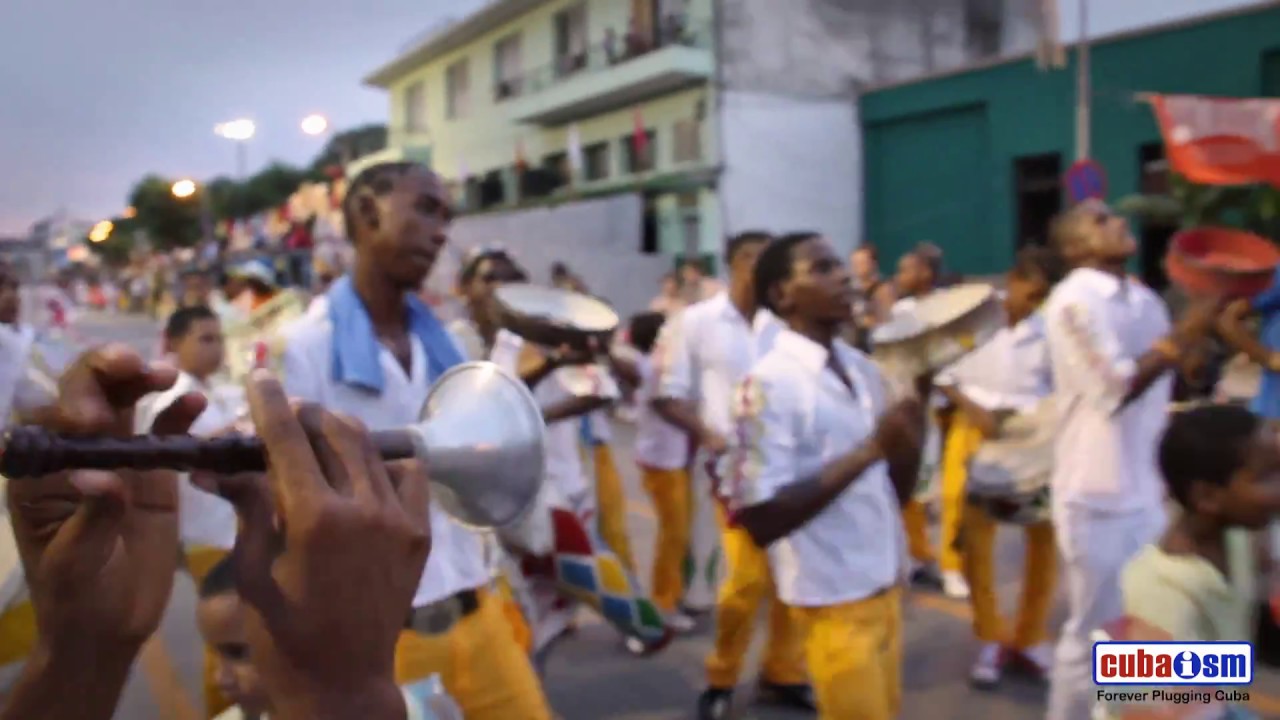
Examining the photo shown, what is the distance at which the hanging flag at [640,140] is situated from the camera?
71.7 feet

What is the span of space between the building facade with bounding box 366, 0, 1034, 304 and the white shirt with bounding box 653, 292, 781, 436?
14885mm

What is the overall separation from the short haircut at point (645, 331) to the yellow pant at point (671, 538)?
1.72m

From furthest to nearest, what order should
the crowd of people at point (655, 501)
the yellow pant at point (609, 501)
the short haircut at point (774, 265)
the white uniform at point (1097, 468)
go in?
the yellow pant at point (609, 501)
the white uniform at point (1097, 468)
the short haircut at point (774, 265)
the crowd of people at point (655, 501)

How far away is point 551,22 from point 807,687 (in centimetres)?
2255

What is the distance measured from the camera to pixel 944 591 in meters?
6.24

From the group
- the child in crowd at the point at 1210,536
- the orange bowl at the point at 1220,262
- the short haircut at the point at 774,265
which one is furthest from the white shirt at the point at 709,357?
the child in crowd at the point at 1210,536

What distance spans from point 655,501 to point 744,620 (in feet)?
4.89

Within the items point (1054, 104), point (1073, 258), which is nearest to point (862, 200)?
point (1054, 104)

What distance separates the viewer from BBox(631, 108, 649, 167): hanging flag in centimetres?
2186

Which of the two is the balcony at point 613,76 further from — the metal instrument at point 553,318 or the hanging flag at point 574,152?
the metal instrument at point 553,318

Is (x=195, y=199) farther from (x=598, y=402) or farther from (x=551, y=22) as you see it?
(x=598, y=402)

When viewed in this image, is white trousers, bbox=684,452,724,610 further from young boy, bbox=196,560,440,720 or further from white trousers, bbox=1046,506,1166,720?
young boy, bbox=196,560,440,720

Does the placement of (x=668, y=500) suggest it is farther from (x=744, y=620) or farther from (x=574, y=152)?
(x=574, y=152)

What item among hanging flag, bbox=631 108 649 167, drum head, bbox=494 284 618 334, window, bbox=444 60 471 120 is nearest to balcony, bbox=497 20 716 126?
hanging flag, bbox=631 108 649 167
